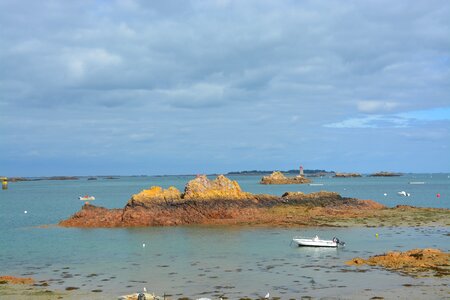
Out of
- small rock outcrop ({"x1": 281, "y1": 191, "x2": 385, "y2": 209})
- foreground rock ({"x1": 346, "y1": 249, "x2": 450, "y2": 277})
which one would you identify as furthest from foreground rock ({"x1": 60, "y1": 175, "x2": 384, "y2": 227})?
foreground rock ({"x1": 346, "y1": 249, "x2": 450, "y2": 277})

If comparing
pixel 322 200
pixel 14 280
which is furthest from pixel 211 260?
pixel 322 200

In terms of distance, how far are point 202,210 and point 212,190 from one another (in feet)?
9.80

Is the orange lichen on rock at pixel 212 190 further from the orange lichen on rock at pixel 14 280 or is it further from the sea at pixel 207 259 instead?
the orange lichen on rock at pixel 14 280

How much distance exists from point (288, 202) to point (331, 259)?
2987cm

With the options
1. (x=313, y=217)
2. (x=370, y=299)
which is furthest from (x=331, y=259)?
(x=313, y=217)

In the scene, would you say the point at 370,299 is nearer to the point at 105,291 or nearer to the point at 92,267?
the point at 105,291

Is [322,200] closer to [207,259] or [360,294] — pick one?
[207,259]

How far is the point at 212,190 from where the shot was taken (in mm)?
61656

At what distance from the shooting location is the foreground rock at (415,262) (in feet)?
101

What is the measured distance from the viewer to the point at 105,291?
27.5m

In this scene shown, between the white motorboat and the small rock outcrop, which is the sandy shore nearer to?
the white motorboat

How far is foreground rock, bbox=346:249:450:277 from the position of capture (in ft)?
101

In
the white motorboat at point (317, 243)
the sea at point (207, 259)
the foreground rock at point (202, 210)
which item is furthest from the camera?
the foreground rock at point (202, 210)

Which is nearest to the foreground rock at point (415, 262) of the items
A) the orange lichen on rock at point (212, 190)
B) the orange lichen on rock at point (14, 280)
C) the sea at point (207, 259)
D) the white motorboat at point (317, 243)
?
the sea at point (207, 259)
